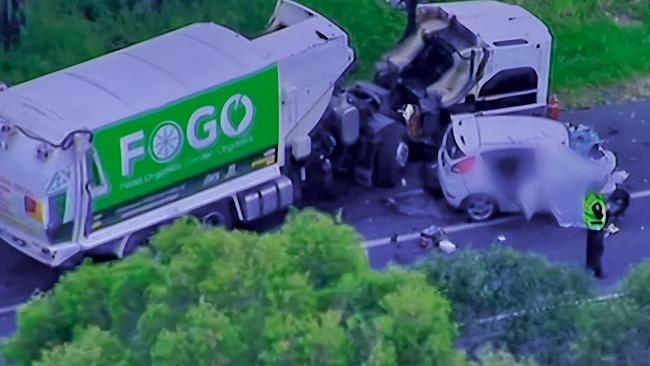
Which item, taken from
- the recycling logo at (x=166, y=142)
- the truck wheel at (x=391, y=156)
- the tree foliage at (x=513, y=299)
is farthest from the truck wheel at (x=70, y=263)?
the tree foliage at (x=513, y=299)

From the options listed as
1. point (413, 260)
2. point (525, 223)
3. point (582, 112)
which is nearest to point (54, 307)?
point (413, 260)

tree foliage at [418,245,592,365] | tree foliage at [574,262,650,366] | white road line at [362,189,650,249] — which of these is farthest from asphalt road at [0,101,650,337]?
tree foliage at [574,262,650,366]

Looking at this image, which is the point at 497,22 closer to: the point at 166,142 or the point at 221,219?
the point at 221,219

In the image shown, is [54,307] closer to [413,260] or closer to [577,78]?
[413,260]

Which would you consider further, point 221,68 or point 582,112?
point 582,112

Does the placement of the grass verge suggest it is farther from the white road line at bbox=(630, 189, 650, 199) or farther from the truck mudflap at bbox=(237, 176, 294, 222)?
the truck mudflap at bbox=(237, 176, 294, 222)

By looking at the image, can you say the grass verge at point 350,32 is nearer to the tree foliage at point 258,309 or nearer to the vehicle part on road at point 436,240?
the vehicle part on road at point 436,240

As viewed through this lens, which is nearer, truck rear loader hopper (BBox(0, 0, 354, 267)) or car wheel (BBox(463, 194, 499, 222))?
truck rear loader hopper (BBox(0, 0, 354, 267))
